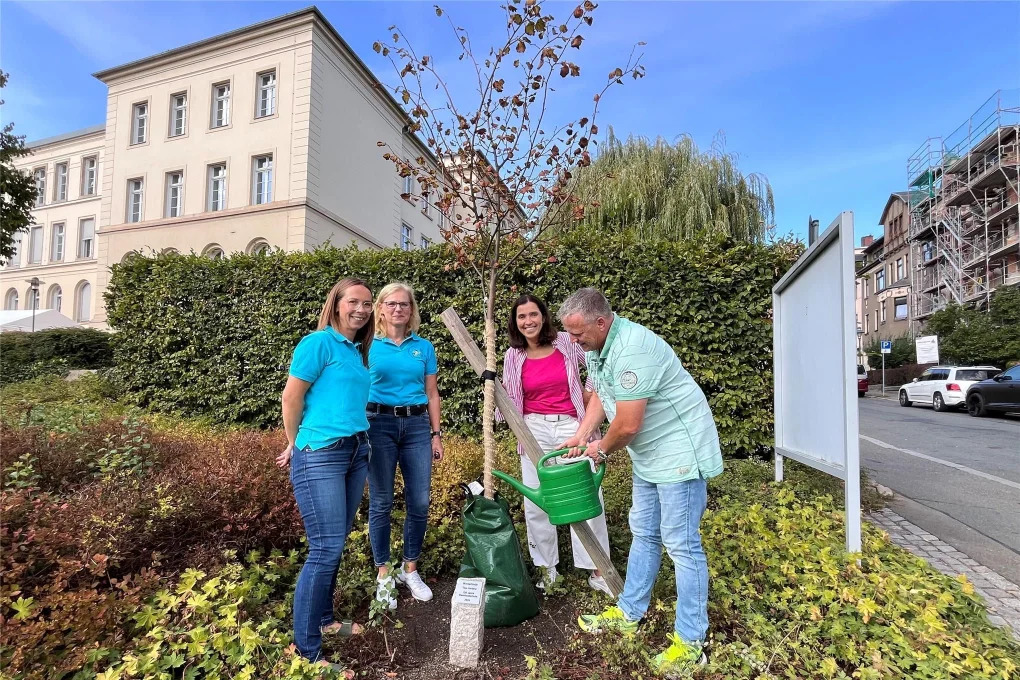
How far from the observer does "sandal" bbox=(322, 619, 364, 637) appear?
2.63 metres

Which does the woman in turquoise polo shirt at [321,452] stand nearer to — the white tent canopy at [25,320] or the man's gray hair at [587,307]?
the man's gray hair at [587,307]

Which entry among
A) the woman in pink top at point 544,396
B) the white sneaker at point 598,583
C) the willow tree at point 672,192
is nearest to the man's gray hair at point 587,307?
the woman in pink top at point 544,396

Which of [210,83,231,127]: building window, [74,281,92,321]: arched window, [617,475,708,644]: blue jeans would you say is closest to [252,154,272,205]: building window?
[210,83,231,127]: building window

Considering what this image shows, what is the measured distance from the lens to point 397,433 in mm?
3002

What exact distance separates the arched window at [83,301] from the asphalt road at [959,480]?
123ft

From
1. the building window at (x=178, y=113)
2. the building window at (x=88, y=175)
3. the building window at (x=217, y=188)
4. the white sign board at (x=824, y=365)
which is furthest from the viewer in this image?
the building window at (x=88, y=175)

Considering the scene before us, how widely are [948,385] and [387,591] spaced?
2048 centimetres

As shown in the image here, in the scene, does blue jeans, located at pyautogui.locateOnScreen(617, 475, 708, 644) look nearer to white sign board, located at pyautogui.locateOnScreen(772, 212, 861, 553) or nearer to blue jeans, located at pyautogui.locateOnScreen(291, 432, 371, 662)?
white sign board, located at pyautogui.locateOnScreen(772, 212, 861, 553)

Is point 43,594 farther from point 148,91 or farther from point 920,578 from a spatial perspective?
point 148,91

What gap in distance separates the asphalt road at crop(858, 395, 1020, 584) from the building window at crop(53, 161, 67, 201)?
1640 inches

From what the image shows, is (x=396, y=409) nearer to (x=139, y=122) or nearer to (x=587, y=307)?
(x=587, y=307)

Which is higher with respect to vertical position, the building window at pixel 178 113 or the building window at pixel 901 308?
the building window at pixel 178 113

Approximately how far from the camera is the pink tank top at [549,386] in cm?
325

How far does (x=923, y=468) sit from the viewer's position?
7473 mm
